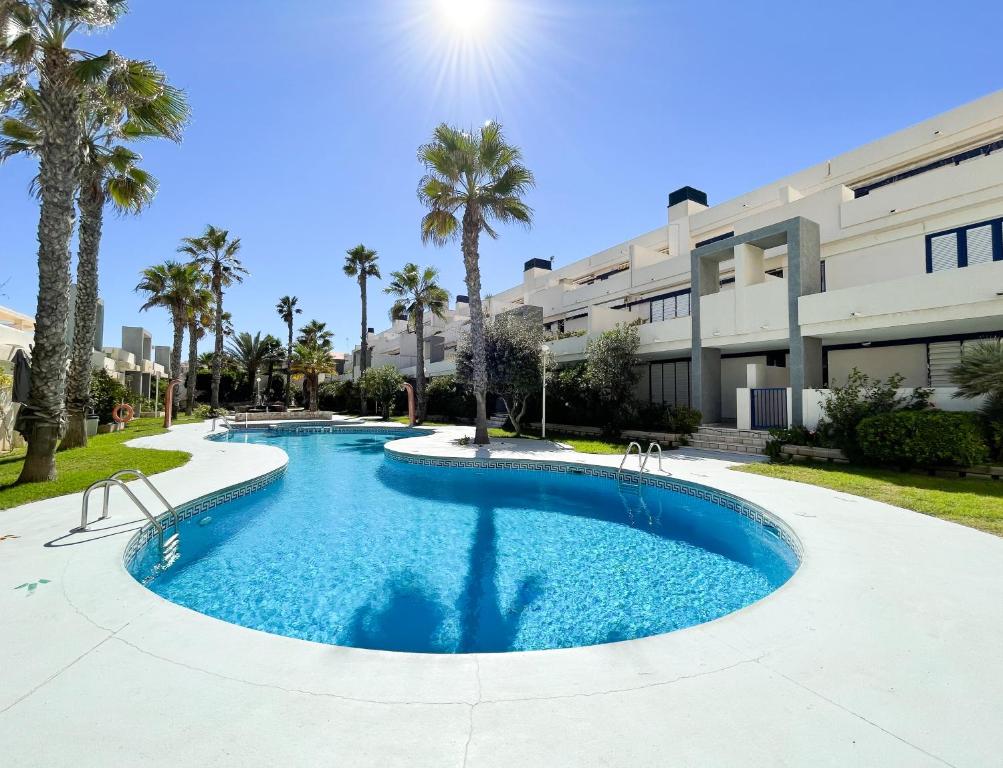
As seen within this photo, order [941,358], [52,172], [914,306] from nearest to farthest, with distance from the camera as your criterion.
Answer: [52,172] → [914,306] → [941,358]

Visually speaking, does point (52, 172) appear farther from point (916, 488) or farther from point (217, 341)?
point (217, 341)

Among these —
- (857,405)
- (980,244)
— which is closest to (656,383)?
(857,405)

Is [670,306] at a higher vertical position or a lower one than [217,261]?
lower

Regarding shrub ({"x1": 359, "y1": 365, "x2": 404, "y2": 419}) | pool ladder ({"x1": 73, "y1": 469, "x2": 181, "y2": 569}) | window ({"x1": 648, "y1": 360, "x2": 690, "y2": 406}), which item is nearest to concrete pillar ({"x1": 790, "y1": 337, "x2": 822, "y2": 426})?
window ({"x1": 648, "y1": 360, "x2": 690, "y2": 406})

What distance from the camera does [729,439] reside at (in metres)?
14.9

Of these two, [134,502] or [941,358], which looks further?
[941,358]

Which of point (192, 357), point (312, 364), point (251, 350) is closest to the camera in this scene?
Answer: point (192, 357)

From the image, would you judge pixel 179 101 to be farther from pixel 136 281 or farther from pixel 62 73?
pixel 136 281

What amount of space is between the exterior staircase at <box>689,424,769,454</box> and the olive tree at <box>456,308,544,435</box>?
6.58m

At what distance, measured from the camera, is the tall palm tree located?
2830 cm

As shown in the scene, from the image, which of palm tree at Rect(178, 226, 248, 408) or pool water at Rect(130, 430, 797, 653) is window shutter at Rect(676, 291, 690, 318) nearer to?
pool water at Rect(130, 430, 797, 653)

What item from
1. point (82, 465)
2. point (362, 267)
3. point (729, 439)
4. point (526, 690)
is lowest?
point (526, 690)

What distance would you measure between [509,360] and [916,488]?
1306 centimetres

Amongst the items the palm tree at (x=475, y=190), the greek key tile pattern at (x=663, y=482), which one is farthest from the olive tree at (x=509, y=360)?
the greek key tile pattern at (x=663, y=482)
